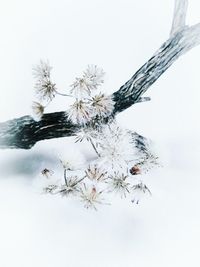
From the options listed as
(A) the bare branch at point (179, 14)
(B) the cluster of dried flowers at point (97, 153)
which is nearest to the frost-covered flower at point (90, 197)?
(B) the cluster of dried flowers at point (97, 153)

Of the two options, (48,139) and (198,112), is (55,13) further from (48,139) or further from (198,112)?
(198,112)

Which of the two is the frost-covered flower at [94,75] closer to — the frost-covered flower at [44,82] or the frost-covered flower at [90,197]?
the frost-covered flower at [44,82]

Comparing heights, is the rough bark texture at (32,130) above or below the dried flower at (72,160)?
above

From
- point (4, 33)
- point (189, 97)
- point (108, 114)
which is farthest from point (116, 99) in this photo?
point (4, 33)

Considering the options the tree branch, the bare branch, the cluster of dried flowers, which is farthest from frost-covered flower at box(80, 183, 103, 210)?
the bare branch

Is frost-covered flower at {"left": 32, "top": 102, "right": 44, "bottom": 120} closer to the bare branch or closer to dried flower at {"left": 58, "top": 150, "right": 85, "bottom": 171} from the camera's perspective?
dried flower at {"left": 58, "top": 150, "right": 85, "bottom": 171}

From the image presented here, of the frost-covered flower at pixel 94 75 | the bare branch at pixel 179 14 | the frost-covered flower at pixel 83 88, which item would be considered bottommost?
the frost-covered flower at pixel 83 88
